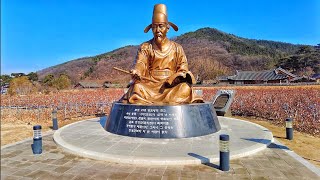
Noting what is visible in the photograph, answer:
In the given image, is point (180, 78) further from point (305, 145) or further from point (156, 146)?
point (305, 145)

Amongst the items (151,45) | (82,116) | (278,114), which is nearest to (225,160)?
(151,45)

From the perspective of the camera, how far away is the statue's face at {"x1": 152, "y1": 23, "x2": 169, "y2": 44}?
884 cm

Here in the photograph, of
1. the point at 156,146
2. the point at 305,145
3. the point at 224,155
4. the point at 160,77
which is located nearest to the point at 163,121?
the point at 156,146

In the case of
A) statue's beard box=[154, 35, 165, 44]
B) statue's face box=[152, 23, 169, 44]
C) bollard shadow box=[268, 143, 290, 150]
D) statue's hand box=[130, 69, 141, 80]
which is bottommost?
bollard shadow box=[268, 143, 290, 150]

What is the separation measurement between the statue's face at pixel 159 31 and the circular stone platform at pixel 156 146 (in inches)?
151

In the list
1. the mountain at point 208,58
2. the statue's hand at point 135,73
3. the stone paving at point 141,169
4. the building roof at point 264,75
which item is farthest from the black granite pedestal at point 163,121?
the mountain at point 208,58

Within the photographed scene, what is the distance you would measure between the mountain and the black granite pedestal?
62.1 metres

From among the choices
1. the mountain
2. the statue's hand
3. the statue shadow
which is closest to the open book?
the statue's hand

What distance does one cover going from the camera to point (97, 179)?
4793 mm

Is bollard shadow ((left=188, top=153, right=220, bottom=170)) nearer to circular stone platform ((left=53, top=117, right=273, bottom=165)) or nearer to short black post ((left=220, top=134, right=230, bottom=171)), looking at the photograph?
circular stone platform ((left=53, top=117, right=273, bottom=165))

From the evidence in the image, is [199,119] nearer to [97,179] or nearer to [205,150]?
[205,150]

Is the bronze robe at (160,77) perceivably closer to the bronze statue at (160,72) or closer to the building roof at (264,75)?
the bronze statue at (160,72)

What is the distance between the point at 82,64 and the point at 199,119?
121m

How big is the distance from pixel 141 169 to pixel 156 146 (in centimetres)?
147
